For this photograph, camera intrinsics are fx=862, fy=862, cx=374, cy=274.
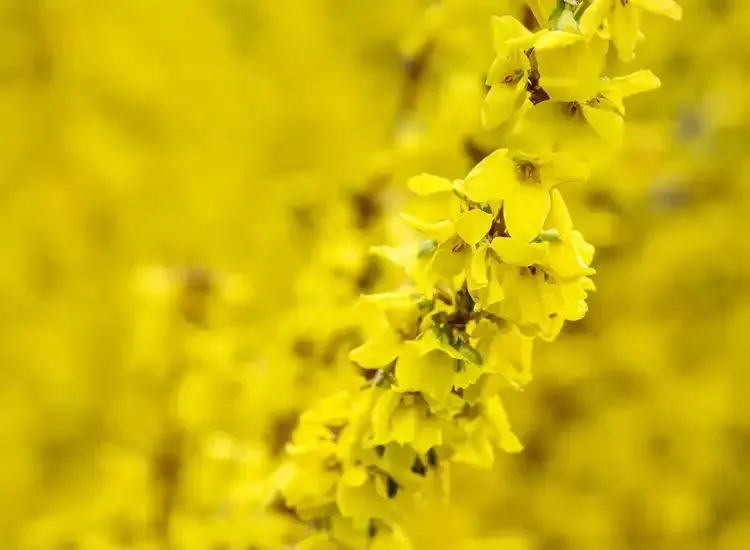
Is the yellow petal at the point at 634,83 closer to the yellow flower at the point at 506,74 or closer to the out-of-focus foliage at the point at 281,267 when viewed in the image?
the yellow flower at the point at 506,74

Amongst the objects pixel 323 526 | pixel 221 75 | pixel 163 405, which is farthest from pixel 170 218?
pixel 323 526

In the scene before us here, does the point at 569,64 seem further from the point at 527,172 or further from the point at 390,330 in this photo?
the point at 390,330

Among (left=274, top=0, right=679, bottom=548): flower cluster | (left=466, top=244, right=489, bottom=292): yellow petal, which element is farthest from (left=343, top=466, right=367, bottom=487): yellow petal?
(left=466, top=244, right=489, bottom=292): yellow petal

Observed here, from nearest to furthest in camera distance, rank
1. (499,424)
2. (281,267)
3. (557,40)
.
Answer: (557,40) < (499,424) < (281,267)

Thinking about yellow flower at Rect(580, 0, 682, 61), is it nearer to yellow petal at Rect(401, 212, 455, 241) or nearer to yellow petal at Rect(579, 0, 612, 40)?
yellow petal at Rect(579, 0, 612, 40)

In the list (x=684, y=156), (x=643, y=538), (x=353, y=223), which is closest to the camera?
(x=353, y=223)

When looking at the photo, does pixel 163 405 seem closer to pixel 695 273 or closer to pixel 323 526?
pixel 323 526

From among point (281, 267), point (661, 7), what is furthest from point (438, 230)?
point (281, 267)

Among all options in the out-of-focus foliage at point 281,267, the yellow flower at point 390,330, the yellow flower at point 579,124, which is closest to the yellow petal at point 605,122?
the yellow flower at point 579,124
